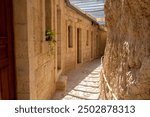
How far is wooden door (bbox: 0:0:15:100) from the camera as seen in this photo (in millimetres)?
2917

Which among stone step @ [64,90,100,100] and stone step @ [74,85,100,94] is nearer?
stone step @ [64,90,100,100]

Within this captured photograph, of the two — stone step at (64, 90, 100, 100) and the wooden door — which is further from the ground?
the wooden door

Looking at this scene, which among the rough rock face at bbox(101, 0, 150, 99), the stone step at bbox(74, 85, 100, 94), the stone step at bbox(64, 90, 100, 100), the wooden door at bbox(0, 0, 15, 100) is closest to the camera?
the rough rock face at bbox(101, 0, 150, 99)

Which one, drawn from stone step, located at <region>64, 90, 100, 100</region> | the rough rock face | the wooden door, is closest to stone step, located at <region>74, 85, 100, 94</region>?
stone step, located at <region>64, 90, 100, 100</region>

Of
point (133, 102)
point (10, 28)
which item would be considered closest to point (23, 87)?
point (10, 28)

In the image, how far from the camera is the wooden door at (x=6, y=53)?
292cm

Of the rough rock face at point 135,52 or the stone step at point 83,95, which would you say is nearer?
the rough rock face at point 135,52

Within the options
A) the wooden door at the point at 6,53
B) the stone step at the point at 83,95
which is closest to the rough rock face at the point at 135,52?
the wooden door at the point at 6,53

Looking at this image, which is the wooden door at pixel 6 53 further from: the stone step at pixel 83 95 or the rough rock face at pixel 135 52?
the stone step at pixel 83 95

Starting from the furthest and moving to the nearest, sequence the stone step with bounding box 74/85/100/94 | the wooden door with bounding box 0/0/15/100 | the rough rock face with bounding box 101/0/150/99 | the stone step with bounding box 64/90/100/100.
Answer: the stone step with bounding box 74/85/100/94
the stone step with bounding box 64/90/100/100
the wooden door with bounding box 0/0/15/100
the rough rock face with bounding box 101/0/150/99

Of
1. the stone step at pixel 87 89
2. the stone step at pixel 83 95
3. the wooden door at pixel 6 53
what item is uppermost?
the wooden door at pixel 6 53

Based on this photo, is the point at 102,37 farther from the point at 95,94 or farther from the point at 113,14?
the point at 113,14

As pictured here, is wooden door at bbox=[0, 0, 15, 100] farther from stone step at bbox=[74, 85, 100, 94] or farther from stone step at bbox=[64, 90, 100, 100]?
stone step at bbox=[74, 85, 100, 94]

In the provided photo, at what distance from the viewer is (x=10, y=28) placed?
319 cm
